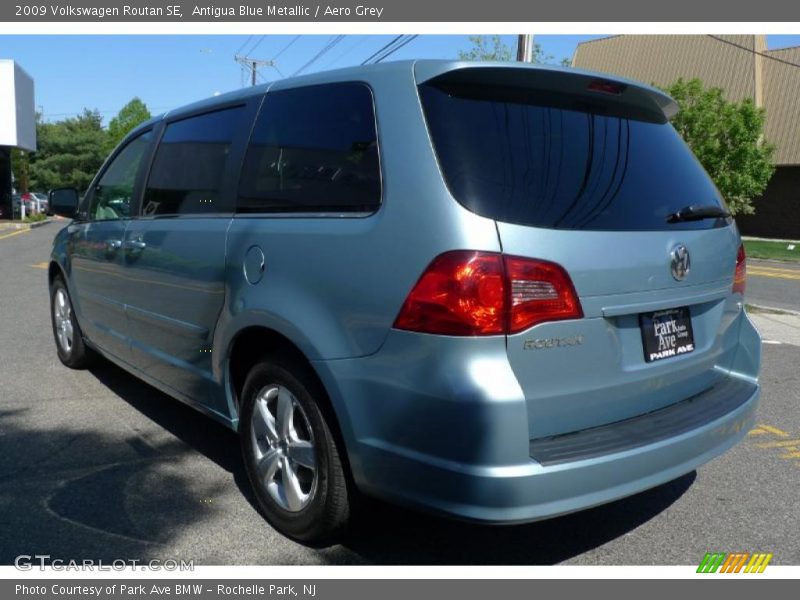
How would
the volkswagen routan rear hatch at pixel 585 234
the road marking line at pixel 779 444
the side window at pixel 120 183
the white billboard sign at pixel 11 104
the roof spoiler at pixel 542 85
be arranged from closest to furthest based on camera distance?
the volkswagen routan rear hatch at pixel 585 234 < the roof spoiler at pixel 542 85 < the road marking line at pixel 779 444 < the side window at pixel 120 183 < the white billboard sign at pixel 11 104

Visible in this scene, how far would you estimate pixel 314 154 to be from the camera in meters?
3.16

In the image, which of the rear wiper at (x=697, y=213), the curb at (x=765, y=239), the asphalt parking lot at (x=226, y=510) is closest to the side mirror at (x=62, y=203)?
the asphalt parking lot at (x=226, y=510)

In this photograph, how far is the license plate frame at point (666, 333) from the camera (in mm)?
2863

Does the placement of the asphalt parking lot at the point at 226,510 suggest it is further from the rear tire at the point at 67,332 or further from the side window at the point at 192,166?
the side window at the point at 192,166

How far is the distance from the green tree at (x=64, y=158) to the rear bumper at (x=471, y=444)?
7054cm

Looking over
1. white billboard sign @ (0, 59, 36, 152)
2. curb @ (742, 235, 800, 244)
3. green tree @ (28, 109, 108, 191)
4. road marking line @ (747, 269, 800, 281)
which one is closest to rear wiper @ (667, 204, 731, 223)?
road marking line @ (747, 269, 800, 281)

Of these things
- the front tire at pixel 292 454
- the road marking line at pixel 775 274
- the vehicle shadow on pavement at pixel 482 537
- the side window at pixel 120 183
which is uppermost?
the side window at pixel 120 183

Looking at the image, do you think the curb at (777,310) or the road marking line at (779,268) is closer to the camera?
the curb at (777,310)

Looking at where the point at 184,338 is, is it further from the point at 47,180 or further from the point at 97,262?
the point at 47,180

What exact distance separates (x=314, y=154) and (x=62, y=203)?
3268 millimetres

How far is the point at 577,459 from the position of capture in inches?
99.2

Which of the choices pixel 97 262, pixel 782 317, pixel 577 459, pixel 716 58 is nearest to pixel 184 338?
pixel 97 262

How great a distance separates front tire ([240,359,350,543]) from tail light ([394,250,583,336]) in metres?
0.65

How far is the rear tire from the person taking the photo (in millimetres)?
5852
